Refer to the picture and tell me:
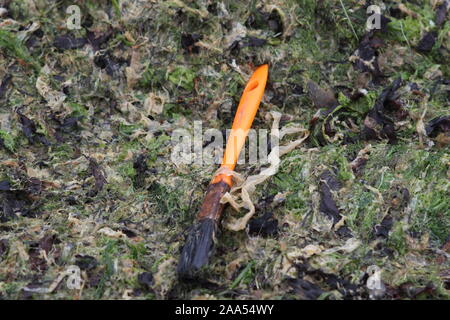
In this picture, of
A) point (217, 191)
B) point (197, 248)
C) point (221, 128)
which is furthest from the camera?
point (221, 128)

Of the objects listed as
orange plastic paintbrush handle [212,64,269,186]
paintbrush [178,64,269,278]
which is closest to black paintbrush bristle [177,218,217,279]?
paintbrush [178,64,269,278]

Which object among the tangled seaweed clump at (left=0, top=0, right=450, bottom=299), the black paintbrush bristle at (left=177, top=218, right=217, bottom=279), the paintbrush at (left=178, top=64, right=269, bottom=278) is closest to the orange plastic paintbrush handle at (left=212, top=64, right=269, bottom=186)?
the paintbrush at (left=178, top=64, right=269, bottom=278)

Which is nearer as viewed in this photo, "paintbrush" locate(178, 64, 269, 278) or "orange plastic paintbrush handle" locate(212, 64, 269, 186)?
"paintbrush" locate(178, 64, 269, 278)

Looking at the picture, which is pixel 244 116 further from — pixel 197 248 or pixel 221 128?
pixel 197 248

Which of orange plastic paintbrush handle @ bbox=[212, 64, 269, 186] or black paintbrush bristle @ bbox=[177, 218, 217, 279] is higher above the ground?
orange plastic paintbrush handle @ bbox=[212, 64, 269, 186]

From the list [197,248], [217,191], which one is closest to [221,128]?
[217,191]

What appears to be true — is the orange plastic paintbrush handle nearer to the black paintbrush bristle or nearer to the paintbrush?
the paintbrush

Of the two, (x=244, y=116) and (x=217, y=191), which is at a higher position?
(x=244, y=116)

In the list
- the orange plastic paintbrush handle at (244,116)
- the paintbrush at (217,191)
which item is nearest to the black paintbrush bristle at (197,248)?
the paintbrush at (217,191)
